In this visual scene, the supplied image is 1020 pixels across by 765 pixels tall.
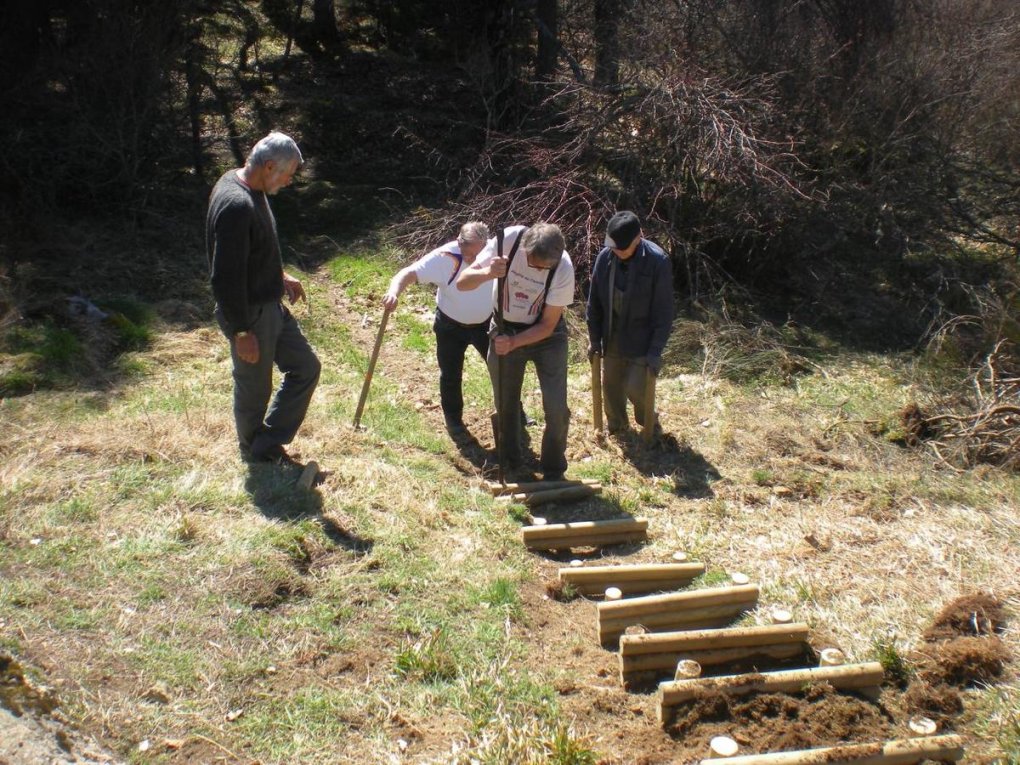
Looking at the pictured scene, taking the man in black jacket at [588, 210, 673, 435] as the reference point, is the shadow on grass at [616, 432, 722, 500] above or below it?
below

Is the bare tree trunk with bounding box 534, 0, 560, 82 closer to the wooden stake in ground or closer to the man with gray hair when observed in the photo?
the man with gray hair

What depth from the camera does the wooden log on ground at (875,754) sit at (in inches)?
135

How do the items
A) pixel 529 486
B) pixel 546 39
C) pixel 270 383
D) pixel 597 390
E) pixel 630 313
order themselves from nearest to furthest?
pixel 270 383
pixel 529 486
pixel 630 313
pixel 597 390
pixel 546 39

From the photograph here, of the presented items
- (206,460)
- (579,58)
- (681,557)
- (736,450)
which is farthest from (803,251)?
(206,460)

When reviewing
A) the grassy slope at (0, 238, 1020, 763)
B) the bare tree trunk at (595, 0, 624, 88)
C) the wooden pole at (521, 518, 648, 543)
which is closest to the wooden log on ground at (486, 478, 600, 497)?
the grassy slope at (0, 238, 1020, 763)

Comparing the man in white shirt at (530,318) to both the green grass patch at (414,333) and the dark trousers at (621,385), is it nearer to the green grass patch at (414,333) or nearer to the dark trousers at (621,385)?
the dark trousers at (621,385)

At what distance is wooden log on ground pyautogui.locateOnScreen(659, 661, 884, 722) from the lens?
3832 millimetres

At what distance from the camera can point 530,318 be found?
19.9 feet

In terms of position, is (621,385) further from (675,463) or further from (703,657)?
(703,657)

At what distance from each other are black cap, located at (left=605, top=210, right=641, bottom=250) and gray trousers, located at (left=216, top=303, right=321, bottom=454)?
2214 mm

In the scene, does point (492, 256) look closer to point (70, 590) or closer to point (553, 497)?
point (553, 497)

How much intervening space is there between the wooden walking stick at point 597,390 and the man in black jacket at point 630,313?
2.6 inches

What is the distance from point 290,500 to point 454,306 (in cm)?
207

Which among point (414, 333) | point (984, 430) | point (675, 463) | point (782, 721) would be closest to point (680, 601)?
point (782, 721)
